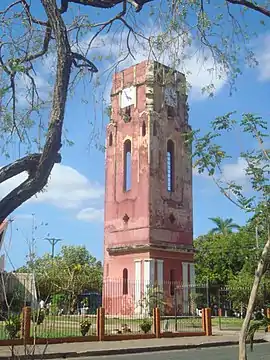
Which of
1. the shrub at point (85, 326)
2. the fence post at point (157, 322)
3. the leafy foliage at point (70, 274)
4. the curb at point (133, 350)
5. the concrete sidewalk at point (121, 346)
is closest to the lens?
the curb at point (133, 350)

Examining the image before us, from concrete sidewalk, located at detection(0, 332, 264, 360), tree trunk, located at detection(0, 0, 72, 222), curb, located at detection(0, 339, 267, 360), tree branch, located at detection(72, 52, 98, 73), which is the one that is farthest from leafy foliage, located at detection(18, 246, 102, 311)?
tree trunk, located at detection(0, 0, 72, 222)

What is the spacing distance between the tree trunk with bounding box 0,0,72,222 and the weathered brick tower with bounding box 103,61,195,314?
27.5 meters

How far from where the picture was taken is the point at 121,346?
17.7 metres

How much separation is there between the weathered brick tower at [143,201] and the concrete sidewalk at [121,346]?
11.0 m

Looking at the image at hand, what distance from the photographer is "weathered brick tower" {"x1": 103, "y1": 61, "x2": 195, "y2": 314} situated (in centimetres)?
3259

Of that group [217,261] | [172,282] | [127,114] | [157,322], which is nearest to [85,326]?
[157,322]

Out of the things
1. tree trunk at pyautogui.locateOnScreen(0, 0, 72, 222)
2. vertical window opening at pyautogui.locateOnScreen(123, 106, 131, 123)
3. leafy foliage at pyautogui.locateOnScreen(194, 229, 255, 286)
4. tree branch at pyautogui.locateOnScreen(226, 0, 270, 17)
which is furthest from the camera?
leafy foliage at pyautogui.locateOnScreen(194, 229, 255, 286)

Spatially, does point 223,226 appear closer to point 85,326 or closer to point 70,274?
point 70,274

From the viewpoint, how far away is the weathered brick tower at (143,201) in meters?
32.6

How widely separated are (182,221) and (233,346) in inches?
641

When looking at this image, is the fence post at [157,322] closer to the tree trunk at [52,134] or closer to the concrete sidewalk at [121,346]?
the concrete sidewalk at [121,346]

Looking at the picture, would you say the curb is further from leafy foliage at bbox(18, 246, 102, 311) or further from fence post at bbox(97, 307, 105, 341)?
leafy foliage at bbox(18, 246, 102, 311)

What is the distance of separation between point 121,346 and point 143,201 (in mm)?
16162

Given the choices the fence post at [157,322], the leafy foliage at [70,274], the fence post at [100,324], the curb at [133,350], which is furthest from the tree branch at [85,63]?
the leafy foliage at [70,274]
